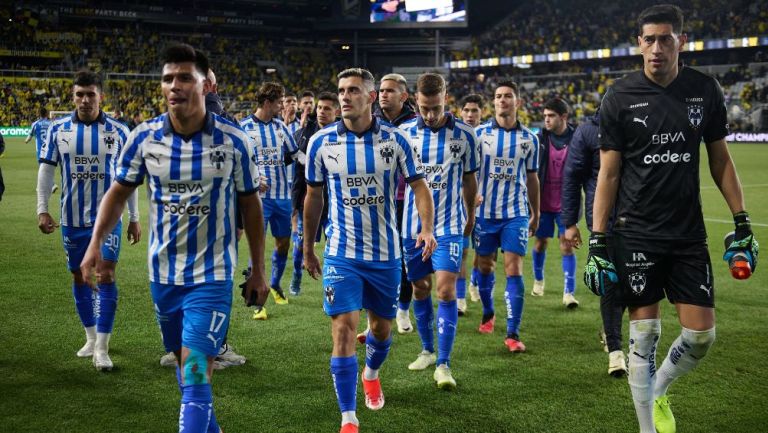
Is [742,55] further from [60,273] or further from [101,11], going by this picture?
[60,273]

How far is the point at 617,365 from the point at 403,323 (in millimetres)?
2197

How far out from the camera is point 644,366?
13.7 feet

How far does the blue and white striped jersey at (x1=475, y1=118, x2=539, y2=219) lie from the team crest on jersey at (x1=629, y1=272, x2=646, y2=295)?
277cm

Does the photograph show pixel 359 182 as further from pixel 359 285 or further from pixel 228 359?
pixel 228 359

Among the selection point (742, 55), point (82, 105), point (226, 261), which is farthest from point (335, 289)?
point (742, 55)

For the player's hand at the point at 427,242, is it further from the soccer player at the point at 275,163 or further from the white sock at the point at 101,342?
the soccer player at the point at 275,163

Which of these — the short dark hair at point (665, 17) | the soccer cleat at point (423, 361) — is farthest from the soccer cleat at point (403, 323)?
the short dark hair at point (665, 17)

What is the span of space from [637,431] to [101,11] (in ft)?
164

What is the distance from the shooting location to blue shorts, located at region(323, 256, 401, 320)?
4551mm

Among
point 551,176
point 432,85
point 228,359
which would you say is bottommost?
point 228,359

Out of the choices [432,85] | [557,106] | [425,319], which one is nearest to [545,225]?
[557,106]

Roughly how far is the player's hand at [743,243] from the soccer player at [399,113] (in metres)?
2.68

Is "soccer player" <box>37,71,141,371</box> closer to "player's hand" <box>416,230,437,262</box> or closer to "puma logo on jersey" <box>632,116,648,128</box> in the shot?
"player's hand" <box>416,230,437,262</box>

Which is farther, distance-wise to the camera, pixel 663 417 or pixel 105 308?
pixel 105 308
